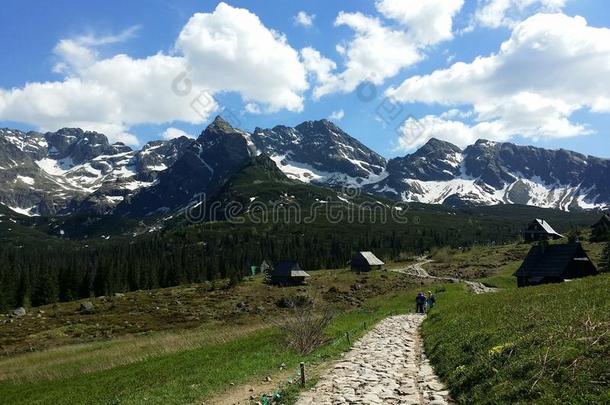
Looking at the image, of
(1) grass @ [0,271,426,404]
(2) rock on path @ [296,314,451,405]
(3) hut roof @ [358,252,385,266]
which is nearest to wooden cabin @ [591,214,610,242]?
(3) hut roof @ [358,252,385,266]

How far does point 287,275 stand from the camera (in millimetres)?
113875

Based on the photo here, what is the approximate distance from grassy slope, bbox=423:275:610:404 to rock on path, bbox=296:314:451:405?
72 cm

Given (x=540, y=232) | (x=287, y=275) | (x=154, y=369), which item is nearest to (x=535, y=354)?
(x=154, y=369)

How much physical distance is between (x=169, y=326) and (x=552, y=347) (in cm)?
6431

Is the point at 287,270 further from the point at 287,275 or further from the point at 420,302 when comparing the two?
the point at 420,302

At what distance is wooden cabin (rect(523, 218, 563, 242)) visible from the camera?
157 m

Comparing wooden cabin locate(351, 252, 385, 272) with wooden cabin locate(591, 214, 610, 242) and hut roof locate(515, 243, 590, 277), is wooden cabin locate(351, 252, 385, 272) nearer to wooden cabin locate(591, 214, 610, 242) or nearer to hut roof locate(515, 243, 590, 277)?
wooden cabin locate(591, 214, 610, 242)

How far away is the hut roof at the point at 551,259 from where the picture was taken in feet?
227

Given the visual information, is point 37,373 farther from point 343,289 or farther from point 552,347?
point 343,289

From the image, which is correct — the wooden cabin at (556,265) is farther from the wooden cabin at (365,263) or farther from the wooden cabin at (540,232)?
the wooden cabin at (540,232)

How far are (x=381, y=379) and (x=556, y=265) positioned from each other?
203 feet

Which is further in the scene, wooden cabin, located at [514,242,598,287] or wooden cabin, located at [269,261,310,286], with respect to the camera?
wooden cabin, located at [269,261,310,286]

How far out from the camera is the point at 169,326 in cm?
7088

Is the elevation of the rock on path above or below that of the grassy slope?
below
